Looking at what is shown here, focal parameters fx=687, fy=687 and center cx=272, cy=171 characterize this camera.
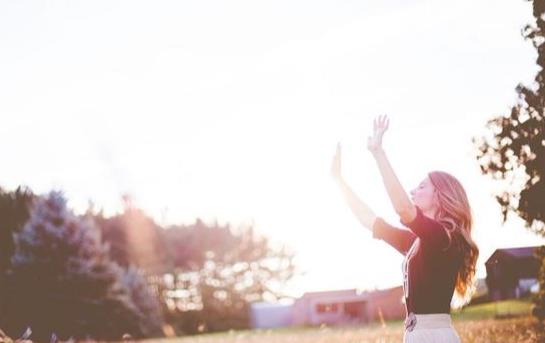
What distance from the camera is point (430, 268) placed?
12.2 ft

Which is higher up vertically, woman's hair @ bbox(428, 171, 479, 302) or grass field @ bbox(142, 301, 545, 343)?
woman's hair @ bbox(428, 171, 479, 302)

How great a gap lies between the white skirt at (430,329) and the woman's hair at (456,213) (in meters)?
0.30

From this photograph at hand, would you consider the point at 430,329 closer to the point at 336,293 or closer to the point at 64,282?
the point at 64,282

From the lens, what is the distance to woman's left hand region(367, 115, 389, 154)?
363 cm

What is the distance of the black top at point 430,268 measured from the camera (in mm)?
3637

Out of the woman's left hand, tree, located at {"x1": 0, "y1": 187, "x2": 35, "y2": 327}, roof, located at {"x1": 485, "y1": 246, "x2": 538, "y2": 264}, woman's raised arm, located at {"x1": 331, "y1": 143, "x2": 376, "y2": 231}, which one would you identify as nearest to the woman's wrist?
the woman's left hand

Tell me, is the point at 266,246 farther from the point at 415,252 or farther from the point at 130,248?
the point at 415,252

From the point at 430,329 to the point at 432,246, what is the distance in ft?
1.55

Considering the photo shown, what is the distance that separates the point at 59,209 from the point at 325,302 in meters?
45.8

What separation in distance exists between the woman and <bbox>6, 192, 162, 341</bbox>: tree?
38350 mm

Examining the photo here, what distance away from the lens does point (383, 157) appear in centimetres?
355

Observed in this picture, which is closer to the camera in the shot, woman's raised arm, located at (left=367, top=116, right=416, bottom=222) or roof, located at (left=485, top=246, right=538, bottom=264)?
woman's raised arm, located at (left=367, top=116, right=416, bottom=222)

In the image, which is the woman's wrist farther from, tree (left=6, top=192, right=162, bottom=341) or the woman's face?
tree (left=6, top=192, right=162, bottom=341)

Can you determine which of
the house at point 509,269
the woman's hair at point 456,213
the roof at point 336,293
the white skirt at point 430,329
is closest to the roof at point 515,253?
the house at point 509,269
